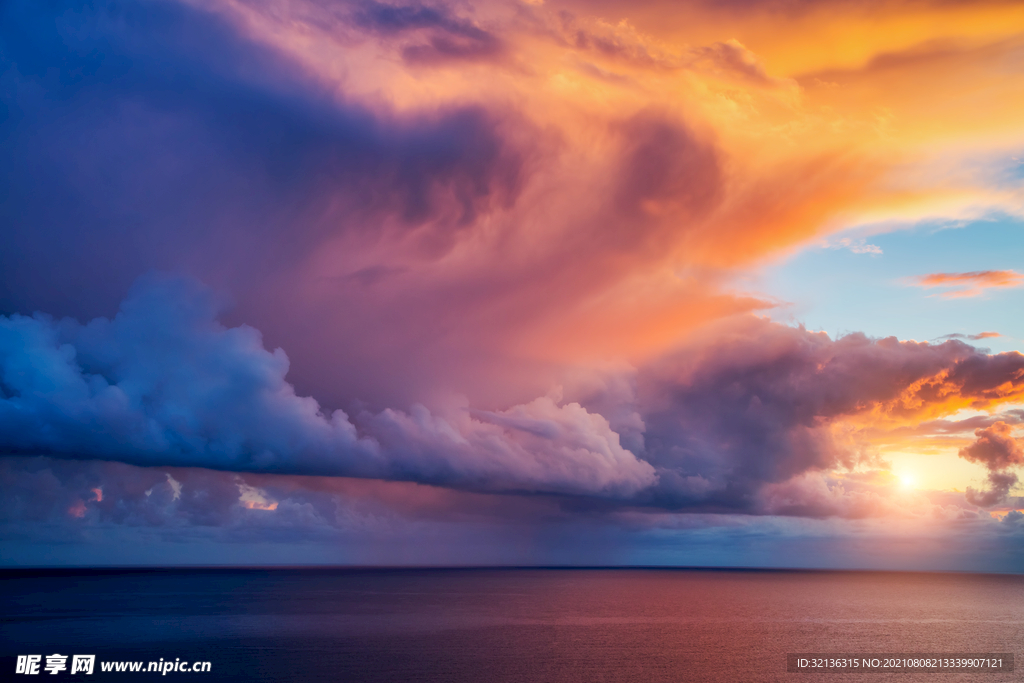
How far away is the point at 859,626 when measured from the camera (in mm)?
162750

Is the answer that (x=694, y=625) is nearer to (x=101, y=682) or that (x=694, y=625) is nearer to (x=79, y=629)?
(x=101, y=682)

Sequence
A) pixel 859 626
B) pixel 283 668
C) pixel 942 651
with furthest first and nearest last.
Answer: pixel 859 626 → pixel 942 651 → pixel 283 668

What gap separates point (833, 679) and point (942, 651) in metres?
49.5

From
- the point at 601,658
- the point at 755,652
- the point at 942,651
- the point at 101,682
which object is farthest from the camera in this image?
the point at 942,651

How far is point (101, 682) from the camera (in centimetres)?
8194

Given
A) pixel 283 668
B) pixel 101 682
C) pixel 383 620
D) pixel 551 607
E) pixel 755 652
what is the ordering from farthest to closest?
pixel 551 607 → pixel 383 620 → pixel 755 652 → pixel 283 668 → pixel 101 682

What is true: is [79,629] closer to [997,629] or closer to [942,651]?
[942,651]

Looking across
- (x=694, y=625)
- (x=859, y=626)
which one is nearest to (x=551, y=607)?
(x=694, y=625)

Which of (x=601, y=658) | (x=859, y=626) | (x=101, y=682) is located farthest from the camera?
(x=859, y=626)

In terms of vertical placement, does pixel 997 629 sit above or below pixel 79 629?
below

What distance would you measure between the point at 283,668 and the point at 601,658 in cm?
4929

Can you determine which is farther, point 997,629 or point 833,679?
point 997,629

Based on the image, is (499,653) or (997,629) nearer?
(499,653)

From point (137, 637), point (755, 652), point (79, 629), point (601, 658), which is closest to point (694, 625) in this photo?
point (755, 652)
